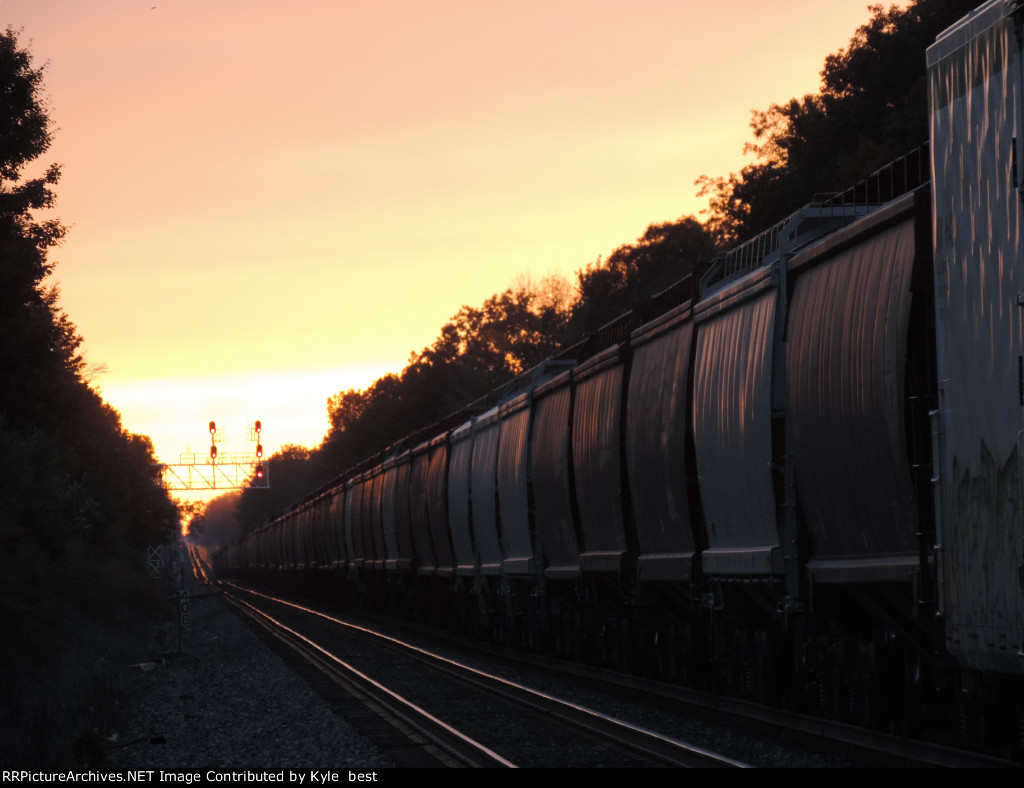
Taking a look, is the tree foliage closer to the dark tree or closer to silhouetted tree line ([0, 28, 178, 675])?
the dark tree

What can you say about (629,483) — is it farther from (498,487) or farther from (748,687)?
(498,487)

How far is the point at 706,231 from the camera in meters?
91.0

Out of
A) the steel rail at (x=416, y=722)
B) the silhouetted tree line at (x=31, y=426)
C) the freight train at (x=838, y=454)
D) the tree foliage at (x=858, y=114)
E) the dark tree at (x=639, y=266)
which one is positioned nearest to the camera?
the freight train at (x=838, y=454)

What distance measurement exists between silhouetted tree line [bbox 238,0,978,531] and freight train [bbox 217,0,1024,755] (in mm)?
2527

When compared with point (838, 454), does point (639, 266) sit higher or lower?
higher

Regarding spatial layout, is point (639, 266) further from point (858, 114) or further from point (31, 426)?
point (31, 426)

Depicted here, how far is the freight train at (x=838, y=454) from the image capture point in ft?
25.8

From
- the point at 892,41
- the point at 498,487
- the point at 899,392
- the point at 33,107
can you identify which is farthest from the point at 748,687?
the point at 892,41

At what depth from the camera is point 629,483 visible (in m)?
16.1

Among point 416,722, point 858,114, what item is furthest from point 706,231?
point 416,722

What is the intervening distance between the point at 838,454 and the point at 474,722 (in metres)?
5.93

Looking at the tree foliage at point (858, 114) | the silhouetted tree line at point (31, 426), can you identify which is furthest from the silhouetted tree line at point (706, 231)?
the silhouetted tree line at point (31, 426)

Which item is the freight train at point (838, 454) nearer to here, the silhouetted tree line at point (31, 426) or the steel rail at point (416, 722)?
the steel rail at point (416, 722)

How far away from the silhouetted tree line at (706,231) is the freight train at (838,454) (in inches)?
99.5
